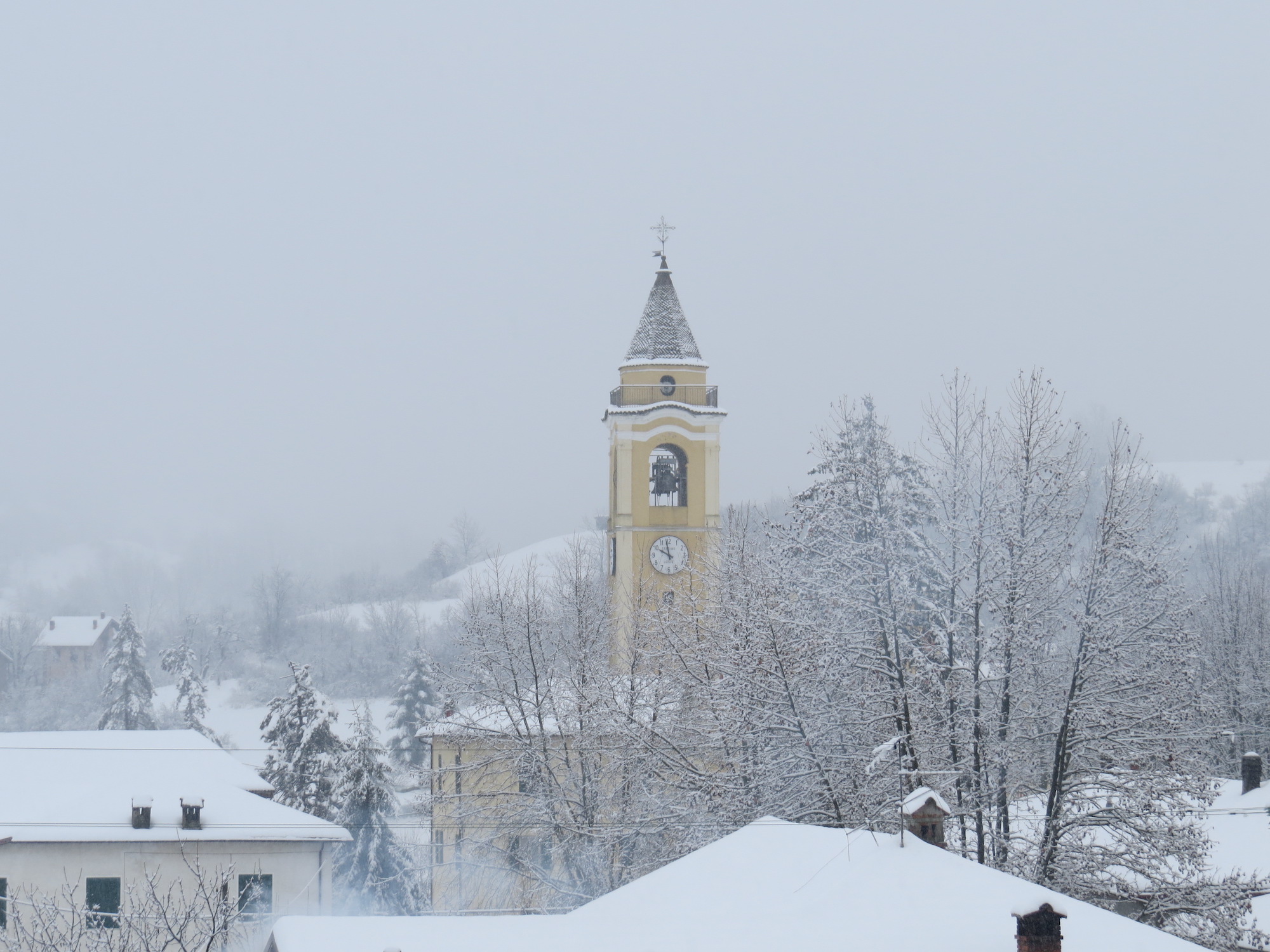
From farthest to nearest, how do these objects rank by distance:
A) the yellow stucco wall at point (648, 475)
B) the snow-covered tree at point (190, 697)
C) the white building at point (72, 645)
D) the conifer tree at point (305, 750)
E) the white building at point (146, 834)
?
the white building at point (72, 645)
the snow-covered tree at point (190, 697)
the yellow stucco wall at point (648, 475)
the conifer tree at point (305, 750)
the white building at point (146, 834)

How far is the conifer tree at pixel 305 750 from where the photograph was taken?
120 feet

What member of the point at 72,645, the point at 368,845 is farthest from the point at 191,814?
the point at 72,645

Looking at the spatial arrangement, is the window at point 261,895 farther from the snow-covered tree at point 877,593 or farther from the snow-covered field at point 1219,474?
the snow-covered field at point 1219,474

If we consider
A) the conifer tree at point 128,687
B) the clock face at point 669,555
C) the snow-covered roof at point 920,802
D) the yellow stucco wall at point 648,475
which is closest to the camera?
the snow-covered roof at point 920,802

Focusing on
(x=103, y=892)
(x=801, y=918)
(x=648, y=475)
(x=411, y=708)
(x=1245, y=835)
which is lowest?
(x=411, y=708)

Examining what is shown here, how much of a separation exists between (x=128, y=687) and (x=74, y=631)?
52.2 m

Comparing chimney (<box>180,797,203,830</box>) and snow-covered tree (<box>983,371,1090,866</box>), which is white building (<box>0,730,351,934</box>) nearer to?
chimney (<box>180,797,203,830</box>)

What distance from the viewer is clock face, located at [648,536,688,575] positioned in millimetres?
37688

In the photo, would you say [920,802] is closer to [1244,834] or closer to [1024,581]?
[1024,581]

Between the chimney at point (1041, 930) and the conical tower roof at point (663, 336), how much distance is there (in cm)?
2948

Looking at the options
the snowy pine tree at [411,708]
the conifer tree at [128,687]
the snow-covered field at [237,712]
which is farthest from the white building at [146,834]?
the snow-covered field at [237,712]

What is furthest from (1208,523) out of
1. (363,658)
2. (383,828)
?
(383,828)

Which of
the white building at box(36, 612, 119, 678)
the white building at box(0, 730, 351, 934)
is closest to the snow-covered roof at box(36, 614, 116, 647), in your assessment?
the white building at box(36, 612, 119, 678)

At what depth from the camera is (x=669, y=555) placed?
37.8 m
